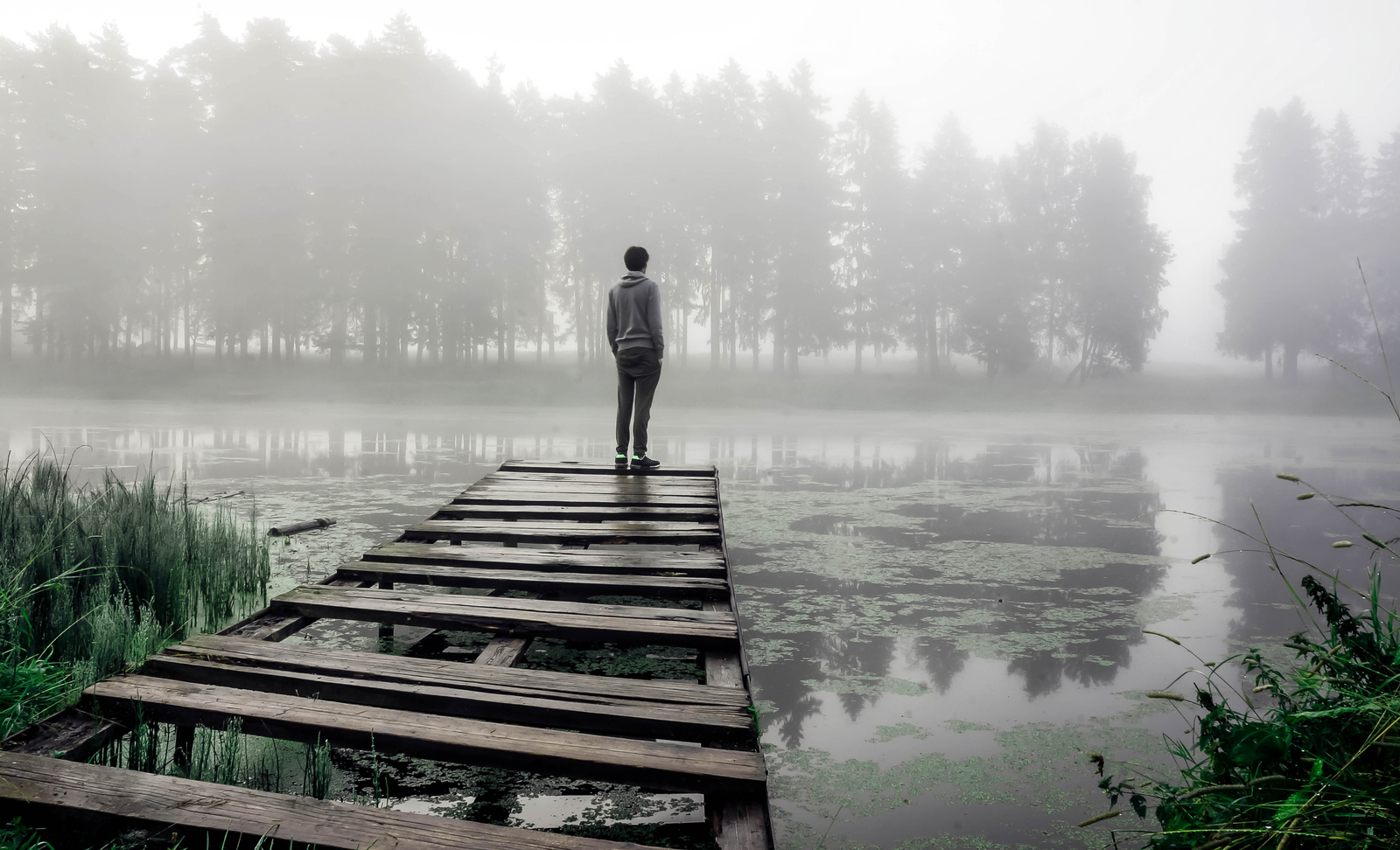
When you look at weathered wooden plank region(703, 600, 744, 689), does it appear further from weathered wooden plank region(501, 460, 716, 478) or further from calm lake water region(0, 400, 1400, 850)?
weathered wooden plank region(501, 460, 716, 478)

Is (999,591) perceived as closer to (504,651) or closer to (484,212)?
(504,651)

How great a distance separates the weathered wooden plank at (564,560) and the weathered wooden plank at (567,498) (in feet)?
4.45

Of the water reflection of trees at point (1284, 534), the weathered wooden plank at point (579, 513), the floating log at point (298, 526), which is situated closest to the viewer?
the water reflection of trees at point (1284, 534)

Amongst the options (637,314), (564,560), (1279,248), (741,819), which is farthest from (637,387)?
(1279,248)

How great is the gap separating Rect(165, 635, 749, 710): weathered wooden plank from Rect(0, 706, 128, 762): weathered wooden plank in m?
0.41

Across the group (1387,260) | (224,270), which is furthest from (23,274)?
(1387,260)

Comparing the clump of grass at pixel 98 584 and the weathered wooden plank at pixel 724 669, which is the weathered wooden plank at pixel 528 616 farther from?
the clump of grass at pixel 98 584

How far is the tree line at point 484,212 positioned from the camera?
29.6 metres

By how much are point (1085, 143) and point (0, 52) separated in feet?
147

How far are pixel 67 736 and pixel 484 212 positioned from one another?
3098 centimetres

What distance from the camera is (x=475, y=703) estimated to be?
229 centimetres

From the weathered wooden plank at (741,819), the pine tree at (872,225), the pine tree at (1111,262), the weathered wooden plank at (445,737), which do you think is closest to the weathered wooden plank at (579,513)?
the weathered wooden plank at (445,737)

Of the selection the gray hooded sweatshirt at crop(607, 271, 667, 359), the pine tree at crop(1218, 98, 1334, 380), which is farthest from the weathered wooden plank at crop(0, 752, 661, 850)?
the pine tree at crop(1218, 98, 1334, 380)

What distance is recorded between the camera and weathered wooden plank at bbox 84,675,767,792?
6.31 ft
